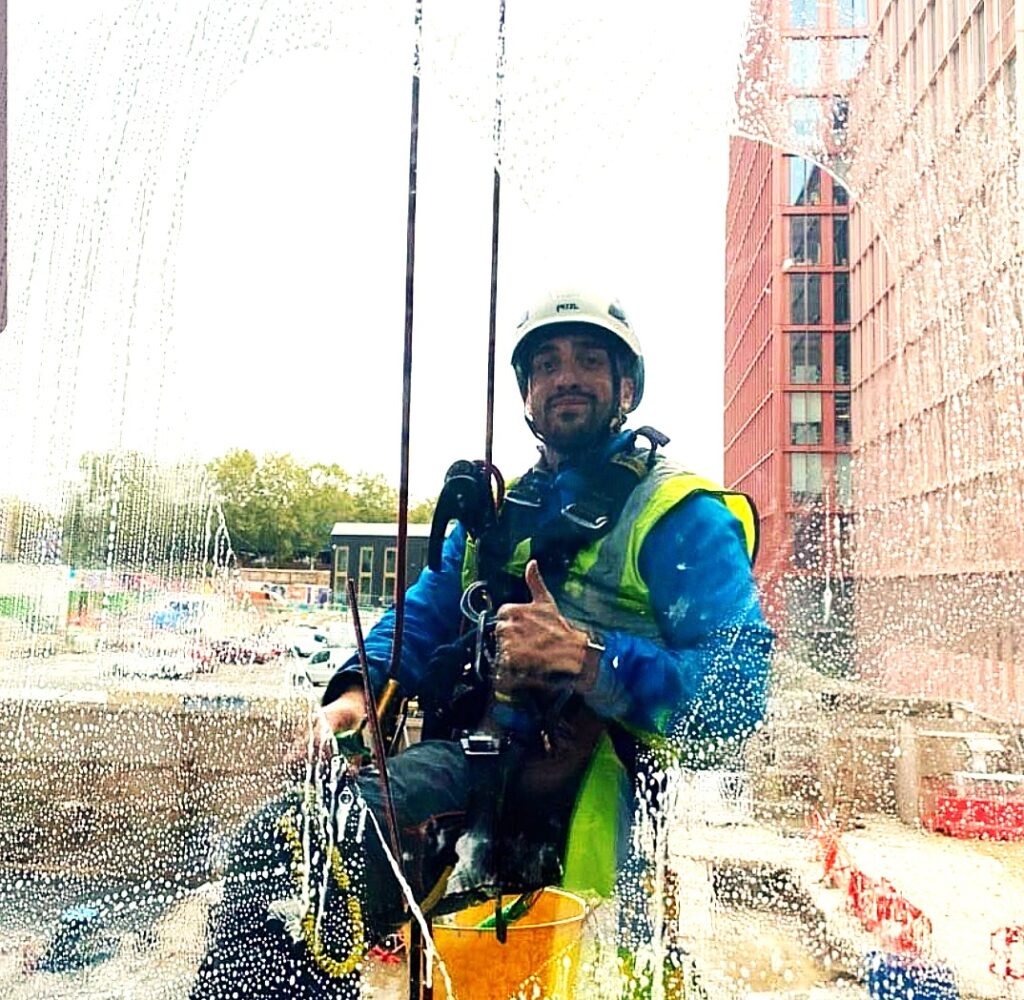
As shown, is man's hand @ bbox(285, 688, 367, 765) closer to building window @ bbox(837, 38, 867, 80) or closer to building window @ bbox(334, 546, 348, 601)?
building window @ bbox(334, 546, 348, 601)

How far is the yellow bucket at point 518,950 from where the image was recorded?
178 centimetres

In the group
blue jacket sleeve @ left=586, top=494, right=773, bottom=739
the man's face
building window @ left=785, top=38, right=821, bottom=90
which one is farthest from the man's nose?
building window @ left=785, top=38, right=821, bottom=90

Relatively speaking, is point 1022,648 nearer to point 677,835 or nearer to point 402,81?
point 677,835

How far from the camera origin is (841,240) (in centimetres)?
190

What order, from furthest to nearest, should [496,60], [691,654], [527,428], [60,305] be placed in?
[60,305] → [496,60] → [527,428] → [691,654]

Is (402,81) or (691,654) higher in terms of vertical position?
(402,81)

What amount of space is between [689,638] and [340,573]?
70 centimetres

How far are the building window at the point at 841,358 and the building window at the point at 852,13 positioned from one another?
0.63 meters

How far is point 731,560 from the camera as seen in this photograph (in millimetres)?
1687

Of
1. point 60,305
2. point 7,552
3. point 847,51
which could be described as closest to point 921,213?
point 847,51

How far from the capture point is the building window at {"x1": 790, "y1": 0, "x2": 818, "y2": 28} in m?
1.94

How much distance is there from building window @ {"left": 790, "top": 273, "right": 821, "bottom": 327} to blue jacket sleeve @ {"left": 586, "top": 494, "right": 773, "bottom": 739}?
0.44 meters

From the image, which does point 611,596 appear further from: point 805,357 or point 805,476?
point 805,357

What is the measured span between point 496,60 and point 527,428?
77 cm
